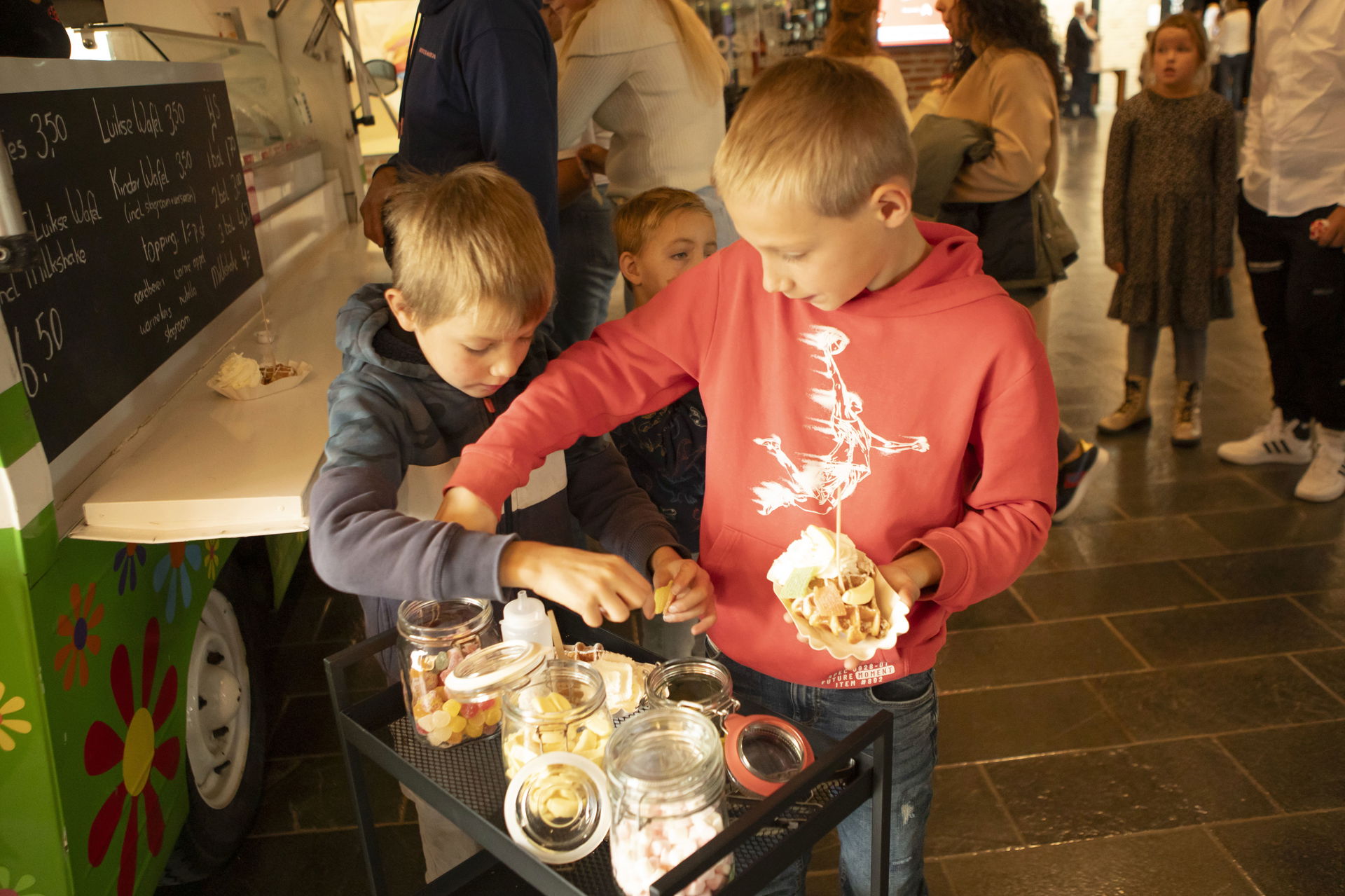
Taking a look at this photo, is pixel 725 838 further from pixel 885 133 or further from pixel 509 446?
pixel 885 133

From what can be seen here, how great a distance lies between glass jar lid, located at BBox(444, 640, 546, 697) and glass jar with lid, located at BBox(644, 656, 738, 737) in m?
0.14

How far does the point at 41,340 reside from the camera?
1.50m

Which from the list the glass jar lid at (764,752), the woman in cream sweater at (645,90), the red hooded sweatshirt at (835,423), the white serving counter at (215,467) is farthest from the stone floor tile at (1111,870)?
the woman in cream sweater at (645,90)

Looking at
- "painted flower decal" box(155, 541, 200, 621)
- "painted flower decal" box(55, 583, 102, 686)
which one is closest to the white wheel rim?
"painted flower decal" box(155, 541, 200, 621)

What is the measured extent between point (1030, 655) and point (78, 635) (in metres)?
2.44

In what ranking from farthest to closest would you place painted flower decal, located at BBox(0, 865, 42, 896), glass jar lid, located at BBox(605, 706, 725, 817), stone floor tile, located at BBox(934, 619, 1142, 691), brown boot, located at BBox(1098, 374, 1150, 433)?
brown boot, located at BBox(1098, 374, 1150, 433), stone floor tile, located at BBox(934, 619, 1142, 691), painted flower decal, located at BBox(0, 865, 42, 896), glass jar lid, located at BBox(605, 706, 725, 817)

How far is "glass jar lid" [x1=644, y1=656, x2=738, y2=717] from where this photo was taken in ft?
3.77

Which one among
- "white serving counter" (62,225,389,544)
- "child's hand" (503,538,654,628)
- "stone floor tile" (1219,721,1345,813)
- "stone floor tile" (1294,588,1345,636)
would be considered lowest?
"stone floor tile" (1219,721,1345,813)

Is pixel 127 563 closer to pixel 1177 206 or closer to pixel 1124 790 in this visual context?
pixel 1124 790

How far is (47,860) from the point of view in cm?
147

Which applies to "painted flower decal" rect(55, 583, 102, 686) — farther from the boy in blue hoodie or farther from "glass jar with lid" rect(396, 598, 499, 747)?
"glass jar with lid" rect(396, 598, 499, 747)

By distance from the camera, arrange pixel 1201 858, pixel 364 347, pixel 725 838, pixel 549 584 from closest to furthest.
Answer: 1. pixel 725 838
2. pixel 549 584
3. pixel 364 347
4. pixel 1201 858

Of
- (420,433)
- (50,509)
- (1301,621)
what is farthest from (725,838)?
(1301,621)

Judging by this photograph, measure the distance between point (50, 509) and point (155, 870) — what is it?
2.53 ft
